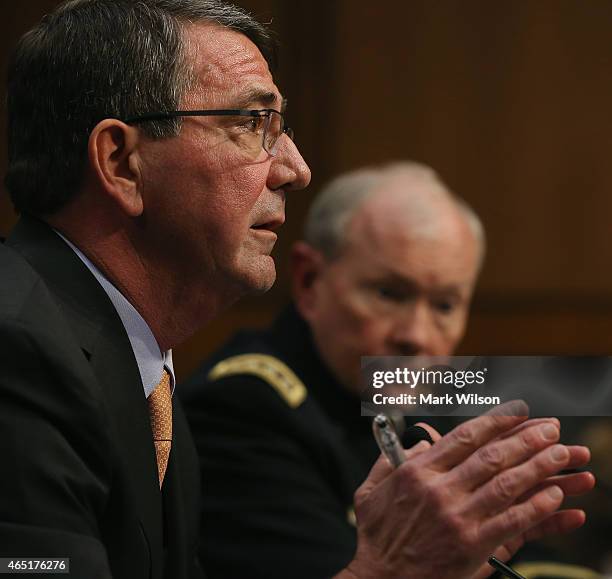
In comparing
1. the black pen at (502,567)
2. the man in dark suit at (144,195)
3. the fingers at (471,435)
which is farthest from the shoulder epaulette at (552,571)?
the man in dark suit at (144,195)

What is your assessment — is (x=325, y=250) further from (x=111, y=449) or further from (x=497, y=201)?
(x=111, y=449)

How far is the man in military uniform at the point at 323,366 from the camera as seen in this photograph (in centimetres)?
203

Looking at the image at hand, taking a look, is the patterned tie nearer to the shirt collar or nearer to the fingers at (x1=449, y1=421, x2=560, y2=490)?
the shirt collar

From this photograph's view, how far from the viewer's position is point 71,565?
1.08 metres

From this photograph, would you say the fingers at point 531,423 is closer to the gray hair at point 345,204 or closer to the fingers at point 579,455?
the fingers at point 579,455

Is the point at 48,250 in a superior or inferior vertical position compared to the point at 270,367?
superior

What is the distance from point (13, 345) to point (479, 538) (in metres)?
0.57

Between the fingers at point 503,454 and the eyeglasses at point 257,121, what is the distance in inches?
19.6

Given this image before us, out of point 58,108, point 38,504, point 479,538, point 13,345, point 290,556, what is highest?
point 58,108

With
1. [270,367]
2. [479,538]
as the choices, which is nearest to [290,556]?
[270,367]

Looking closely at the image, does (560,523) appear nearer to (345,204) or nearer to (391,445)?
(391,445)

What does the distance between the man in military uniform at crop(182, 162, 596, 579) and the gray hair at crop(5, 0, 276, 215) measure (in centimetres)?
70

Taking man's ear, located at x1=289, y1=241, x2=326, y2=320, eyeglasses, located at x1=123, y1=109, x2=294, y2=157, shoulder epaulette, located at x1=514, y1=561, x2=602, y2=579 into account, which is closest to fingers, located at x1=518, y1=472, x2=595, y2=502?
shoulder epaulette, located at x1=514, y1=561, x2=602, y2=579

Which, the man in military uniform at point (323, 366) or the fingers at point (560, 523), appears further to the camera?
the man in military uniform at point (323, 366)
